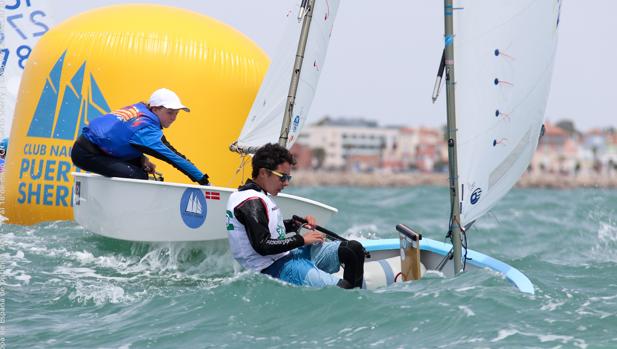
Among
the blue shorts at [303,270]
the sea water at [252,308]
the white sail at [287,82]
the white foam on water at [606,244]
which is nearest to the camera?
the sea water at [252,308]

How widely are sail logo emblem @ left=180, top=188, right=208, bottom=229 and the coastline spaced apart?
8006 centimetres

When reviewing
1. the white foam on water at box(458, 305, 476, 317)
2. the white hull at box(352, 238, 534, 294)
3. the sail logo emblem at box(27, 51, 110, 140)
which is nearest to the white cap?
the white hull at box(352, 238, 534, 294)

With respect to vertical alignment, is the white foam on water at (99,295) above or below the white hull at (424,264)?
below

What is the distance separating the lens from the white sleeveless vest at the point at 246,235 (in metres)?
4.82

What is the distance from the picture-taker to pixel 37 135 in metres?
9.02

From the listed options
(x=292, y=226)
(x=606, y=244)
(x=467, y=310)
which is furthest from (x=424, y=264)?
(x=606, y=244)

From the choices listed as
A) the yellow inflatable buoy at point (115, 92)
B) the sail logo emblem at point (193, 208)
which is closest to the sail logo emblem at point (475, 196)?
the sail logo emblem at point (193, 208)

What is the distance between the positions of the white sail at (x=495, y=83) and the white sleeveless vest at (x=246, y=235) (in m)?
1.10

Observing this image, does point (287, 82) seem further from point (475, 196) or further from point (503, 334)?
point (503, 334)

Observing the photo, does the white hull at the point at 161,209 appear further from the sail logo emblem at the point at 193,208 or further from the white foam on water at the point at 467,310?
the white foam on water at the point at 467,310

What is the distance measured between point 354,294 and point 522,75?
1613 mm

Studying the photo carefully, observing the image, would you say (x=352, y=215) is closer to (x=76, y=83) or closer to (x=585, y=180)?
(x=76, y=83)

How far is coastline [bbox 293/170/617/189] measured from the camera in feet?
289

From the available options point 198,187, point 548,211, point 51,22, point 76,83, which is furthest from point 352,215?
point 198,187
